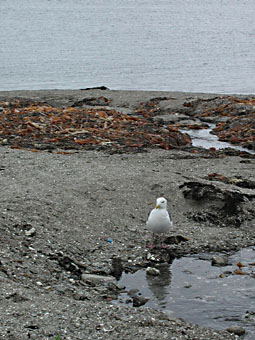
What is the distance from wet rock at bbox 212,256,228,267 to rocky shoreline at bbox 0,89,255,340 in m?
0.34

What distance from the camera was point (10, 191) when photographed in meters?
9.01

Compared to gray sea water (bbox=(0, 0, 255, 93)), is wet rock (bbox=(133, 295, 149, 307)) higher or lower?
lower

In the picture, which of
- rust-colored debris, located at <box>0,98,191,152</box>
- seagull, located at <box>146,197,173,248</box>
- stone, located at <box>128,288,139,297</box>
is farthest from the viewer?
rust-colored debris, located at <box>0,98,191,152</box>

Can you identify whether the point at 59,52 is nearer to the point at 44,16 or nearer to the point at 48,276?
the point at 44,16

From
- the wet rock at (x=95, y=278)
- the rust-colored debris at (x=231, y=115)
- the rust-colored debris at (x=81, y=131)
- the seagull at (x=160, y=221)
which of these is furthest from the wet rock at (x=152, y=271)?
the rust-colored debris at (x=231, y=115)

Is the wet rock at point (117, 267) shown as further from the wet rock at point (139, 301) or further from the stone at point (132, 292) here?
the wet rock at point (139, 301)

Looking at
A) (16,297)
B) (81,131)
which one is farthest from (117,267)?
(81,131)

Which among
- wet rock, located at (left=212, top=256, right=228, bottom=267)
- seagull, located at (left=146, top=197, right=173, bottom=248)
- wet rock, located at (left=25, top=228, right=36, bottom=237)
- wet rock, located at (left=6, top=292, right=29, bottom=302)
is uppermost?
seagull, located at (left=146, top=197, right=173, bottom=248)

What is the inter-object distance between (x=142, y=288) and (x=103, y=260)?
86 centimetres

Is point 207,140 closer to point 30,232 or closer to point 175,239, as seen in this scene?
point 175,239

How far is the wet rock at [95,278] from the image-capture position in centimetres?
686

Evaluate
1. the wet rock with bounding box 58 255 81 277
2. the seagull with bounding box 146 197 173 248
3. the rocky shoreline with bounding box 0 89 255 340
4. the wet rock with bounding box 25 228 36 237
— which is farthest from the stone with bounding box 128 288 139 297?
the wet rock with bounding box 25 228 36 237

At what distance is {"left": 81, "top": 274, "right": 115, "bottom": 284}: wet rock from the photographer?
6.86 meters

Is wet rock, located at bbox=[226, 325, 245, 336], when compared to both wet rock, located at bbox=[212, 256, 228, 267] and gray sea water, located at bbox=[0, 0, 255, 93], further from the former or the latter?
gray sea water, located at bbox=[0, 0, 255, 93]
